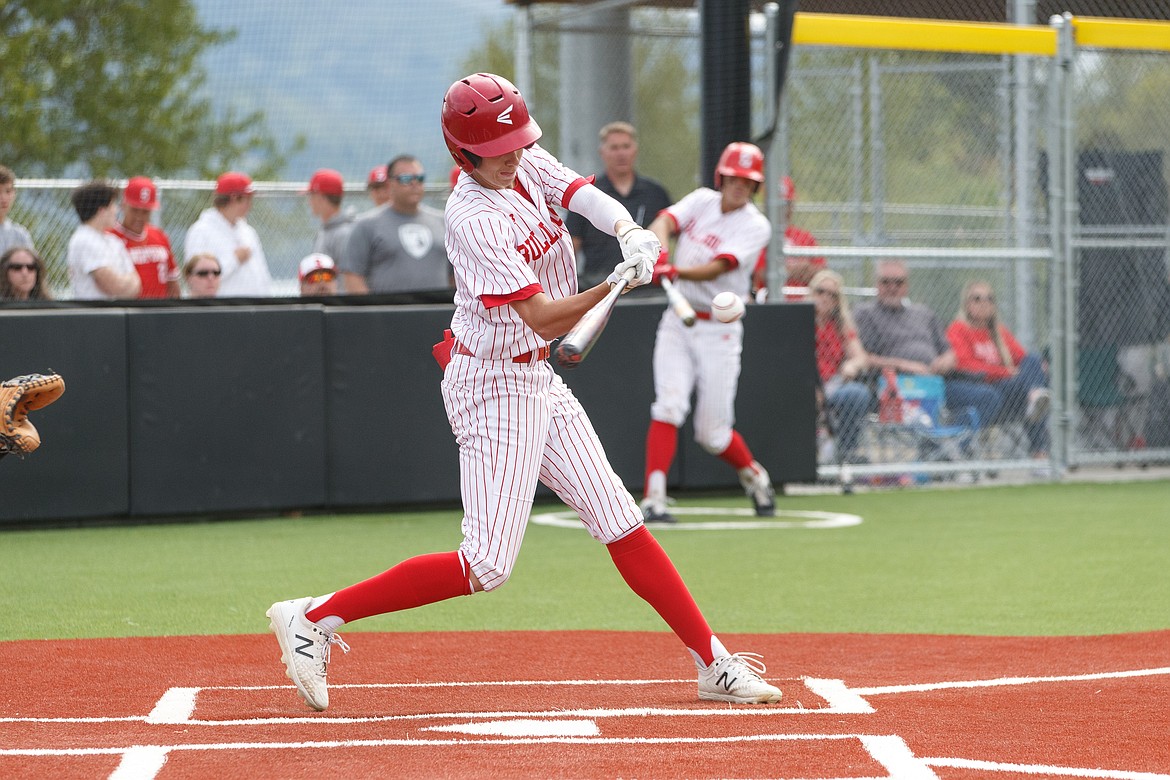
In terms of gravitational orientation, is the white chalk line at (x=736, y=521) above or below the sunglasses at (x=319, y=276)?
below

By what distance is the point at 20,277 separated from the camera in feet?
30.1

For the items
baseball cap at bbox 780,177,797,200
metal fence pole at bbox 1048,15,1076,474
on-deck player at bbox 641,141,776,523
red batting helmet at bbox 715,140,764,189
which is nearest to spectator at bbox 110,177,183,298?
on-deck player at bbox 641,141,776,523

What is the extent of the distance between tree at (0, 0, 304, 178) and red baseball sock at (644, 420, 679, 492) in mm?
12566

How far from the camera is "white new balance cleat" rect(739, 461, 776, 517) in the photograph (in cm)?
921

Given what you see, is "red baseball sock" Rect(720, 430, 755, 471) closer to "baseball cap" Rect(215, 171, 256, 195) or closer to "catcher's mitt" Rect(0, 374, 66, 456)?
"baseball cap" Rect(215, 171, 256, 195)

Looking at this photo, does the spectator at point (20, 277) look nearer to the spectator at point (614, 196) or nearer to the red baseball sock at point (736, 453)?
the spectator at point (614, 196)

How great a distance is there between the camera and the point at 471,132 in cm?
414

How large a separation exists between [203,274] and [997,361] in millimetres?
5750

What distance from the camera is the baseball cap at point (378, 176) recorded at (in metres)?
11.2

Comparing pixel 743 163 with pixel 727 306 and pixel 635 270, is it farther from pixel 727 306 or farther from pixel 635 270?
pixel 635 270

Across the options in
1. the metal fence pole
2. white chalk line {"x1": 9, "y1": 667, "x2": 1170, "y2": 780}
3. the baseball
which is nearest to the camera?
white chalk line {"x1": 9, "y1": 667, "x2": 1170, "y2": 780}

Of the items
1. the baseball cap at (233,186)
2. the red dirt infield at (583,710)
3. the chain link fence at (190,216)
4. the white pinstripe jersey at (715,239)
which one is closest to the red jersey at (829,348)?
the white pinstripe jersey at (715,239)

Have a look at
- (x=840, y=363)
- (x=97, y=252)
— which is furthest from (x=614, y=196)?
(x=97, y=252)

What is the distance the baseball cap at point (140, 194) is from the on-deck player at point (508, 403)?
571cm
